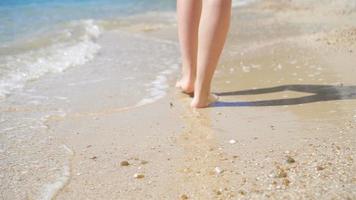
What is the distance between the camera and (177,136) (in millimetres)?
2207

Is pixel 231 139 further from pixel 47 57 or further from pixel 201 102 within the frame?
pixel 47 57

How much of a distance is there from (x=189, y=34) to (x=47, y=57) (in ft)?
5.38

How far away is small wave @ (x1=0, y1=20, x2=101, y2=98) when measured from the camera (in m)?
3.39

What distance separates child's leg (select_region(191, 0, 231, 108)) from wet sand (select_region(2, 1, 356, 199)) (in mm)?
160

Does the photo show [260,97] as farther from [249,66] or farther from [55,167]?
[55,167]

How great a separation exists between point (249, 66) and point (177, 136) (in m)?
1.47

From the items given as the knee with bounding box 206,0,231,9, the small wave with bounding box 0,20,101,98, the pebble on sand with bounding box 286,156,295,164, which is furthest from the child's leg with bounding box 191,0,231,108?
the small wave with bounding box 0,20,101,98

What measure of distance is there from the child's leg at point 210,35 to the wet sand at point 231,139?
0.52ft

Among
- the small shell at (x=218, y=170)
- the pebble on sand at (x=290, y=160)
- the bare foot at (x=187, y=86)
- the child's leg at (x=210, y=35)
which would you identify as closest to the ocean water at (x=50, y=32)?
the bare foot at (x=187, y=86)

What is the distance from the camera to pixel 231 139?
2.12 meters

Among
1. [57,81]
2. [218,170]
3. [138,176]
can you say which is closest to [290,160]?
[218,170]

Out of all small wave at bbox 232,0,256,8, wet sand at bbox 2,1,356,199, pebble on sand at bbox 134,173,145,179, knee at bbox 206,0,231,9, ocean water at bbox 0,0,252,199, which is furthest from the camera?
small wave at bbox 232,0,256,8

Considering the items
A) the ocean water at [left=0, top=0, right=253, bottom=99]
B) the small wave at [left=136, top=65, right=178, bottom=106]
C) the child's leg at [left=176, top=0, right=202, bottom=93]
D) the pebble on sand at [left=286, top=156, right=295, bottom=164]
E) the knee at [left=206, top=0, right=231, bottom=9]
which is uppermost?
the knee at [left=206, top=0, right=231, bottom=9]

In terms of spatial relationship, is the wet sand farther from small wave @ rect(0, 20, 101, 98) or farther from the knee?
the knee
